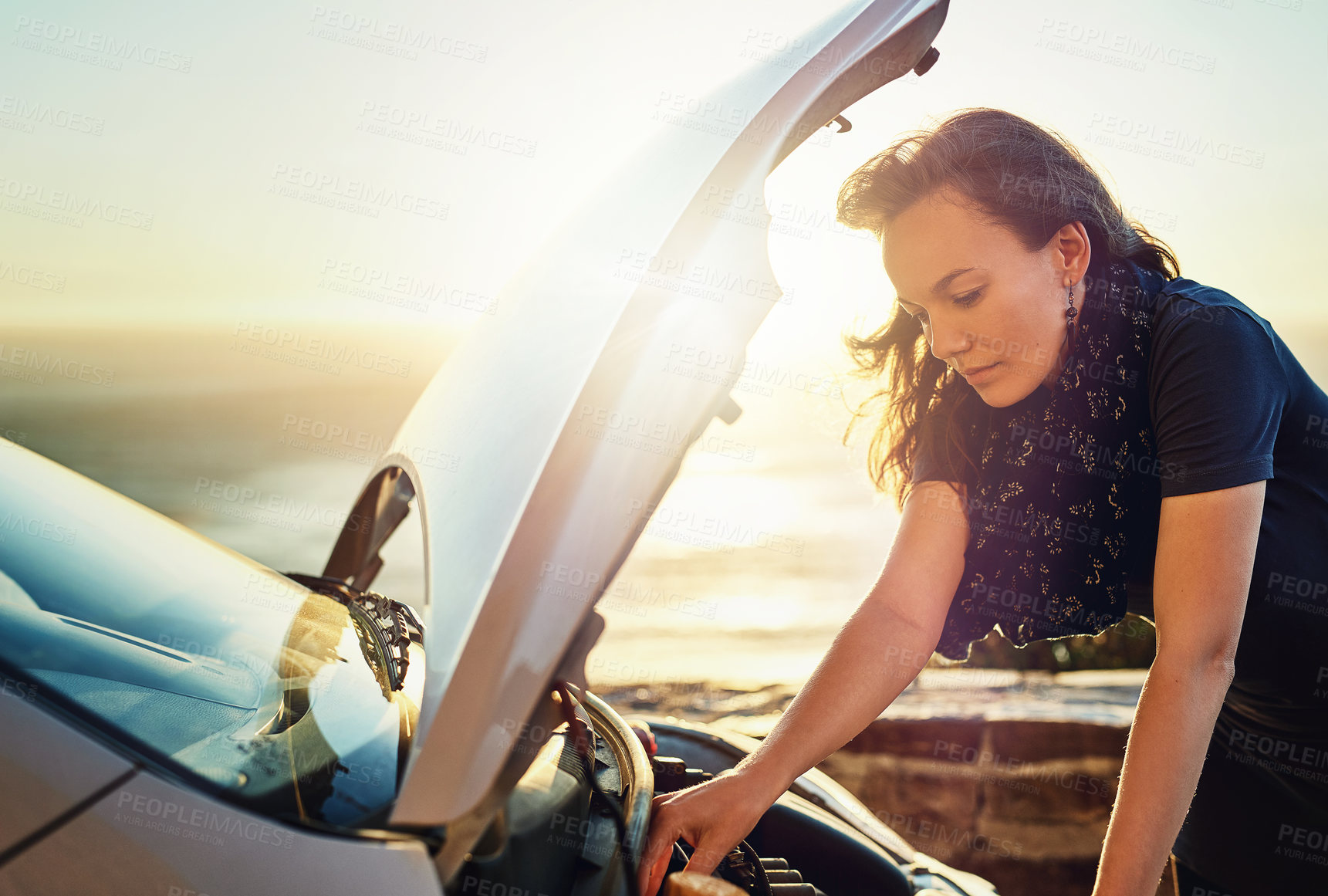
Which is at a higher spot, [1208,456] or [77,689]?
[1208,456]

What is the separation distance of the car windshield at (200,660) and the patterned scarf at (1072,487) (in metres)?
1.11

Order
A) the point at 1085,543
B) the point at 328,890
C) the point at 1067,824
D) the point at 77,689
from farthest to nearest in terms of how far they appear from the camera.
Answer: the point at 1067,824 → the point at 1085,543 → the point at 77,689 → the point at 328,890

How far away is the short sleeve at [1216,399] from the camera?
108 centimetres

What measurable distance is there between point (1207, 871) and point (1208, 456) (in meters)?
1.05

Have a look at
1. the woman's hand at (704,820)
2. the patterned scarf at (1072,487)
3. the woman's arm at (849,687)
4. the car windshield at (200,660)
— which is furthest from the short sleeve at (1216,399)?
the car windshield at (200,660)

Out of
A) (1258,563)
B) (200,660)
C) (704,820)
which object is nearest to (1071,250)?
(1258,563)

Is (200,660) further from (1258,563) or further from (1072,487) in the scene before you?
(1258,563)

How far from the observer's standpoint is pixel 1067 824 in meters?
3.33

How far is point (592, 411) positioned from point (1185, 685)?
0.87 meters

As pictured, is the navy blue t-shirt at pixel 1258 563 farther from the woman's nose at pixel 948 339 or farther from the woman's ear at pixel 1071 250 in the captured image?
the woman's nose at pixel 948 339

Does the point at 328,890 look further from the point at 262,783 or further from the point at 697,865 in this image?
the point at 697,865

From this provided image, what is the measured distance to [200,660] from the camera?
1.14 metres

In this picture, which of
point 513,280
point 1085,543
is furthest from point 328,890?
point 1085,543

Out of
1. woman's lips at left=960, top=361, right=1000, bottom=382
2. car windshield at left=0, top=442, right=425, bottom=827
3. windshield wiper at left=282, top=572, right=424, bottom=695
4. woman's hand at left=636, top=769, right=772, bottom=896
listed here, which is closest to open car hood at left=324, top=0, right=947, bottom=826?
car windshield at left=0, top=442, right=425, bottom=827
